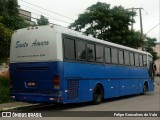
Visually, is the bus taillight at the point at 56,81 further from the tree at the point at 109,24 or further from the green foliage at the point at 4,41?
the tree at the point at 109,24

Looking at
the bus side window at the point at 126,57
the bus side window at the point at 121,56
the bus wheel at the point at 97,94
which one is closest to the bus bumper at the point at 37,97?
the bus wheel at the point at 97,94

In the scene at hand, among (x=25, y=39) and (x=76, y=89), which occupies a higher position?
(x=25, y=39)

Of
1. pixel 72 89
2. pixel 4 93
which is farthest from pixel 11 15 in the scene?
pixel 72 89

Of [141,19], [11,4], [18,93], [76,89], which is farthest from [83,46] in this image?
[141,19]

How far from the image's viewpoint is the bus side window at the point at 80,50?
600 inches

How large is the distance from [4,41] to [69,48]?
15.0 ft

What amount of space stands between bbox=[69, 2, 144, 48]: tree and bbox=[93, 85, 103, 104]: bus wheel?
561 inches

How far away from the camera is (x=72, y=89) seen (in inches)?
573

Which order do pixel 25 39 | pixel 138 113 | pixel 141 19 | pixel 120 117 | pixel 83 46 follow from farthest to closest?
pixel 141 19, pixel 83 46, pixel 25 39, pixel 138 113, pixel 120 117

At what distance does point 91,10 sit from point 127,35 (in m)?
4.16

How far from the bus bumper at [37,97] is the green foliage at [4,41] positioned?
3.35 m

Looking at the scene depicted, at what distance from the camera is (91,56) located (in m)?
Result: 16.4

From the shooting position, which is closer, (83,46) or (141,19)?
(83,46)

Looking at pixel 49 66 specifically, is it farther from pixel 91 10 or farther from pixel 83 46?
pixel 91 10
